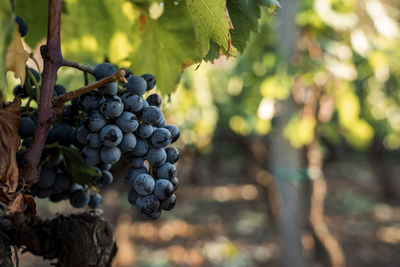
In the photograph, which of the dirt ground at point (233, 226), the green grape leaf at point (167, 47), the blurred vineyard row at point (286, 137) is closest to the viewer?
the green grape leaf at point (167, 47)

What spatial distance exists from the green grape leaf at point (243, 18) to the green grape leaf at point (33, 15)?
0.49 meters

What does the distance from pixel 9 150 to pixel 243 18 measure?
53 cm

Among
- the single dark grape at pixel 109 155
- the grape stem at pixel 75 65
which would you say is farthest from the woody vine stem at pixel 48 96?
the single dark grape at pixel 109 155

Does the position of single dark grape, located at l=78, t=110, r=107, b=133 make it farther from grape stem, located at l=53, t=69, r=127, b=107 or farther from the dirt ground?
the dirt ground

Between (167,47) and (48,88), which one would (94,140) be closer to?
(48,88)

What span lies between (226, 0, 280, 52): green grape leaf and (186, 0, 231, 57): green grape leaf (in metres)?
0.14

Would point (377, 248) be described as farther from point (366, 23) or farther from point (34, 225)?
point (34, 225)

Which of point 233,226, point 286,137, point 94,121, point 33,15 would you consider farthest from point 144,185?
point 233,226

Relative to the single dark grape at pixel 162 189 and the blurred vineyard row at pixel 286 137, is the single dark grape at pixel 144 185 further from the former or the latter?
the blurred vineyard row at pixel 286 137

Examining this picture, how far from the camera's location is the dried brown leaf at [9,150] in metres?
0.63

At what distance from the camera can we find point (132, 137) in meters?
0.72

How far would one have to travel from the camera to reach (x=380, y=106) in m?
7.68

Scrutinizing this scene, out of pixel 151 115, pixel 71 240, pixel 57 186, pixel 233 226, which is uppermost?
pixel 151 115

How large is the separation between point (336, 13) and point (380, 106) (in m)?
4.25
